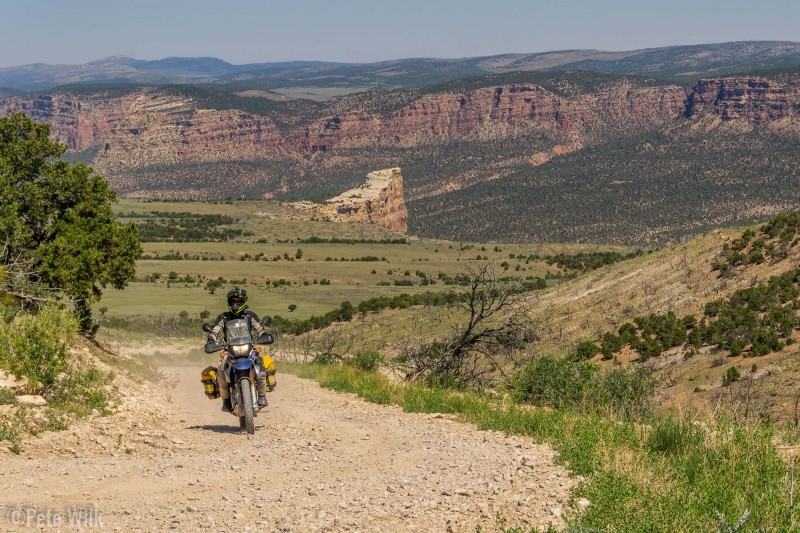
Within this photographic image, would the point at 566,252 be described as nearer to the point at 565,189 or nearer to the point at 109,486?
the point at 565,189

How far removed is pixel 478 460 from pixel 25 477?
467cm

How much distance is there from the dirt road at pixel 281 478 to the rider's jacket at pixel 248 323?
137 cm

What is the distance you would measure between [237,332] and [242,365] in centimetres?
55

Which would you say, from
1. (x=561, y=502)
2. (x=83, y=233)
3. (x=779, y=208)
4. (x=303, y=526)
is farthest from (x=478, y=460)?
(x=779, y=208)

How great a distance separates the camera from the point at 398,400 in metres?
15.5

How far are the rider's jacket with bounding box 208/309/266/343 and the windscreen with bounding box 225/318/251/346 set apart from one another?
0.34 feet

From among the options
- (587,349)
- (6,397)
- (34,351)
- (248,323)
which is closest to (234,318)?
(248,323)

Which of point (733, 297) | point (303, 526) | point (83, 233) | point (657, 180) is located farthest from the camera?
point (657, 180)

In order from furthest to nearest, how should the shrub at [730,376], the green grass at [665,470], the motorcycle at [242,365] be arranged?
the shrub at [730,376]
the motorcycle at [242,365]
the green grass at [665,470]

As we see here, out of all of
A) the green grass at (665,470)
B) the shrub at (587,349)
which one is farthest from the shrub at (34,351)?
the shrub at (587,349)

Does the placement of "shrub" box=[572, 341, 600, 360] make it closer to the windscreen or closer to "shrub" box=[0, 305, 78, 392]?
the windscreen

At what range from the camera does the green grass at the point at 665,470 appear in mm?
7254

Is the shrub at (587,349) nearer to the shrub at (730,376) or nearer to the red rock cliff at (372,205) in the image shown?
the shrub at (730,376)

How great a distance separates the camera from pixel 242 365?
506 inches
